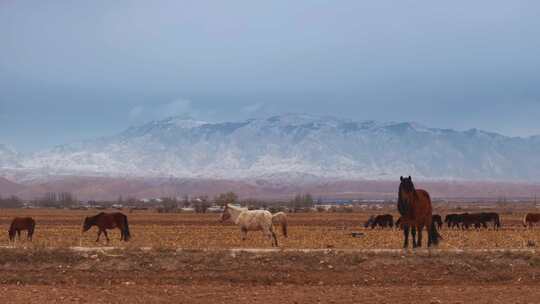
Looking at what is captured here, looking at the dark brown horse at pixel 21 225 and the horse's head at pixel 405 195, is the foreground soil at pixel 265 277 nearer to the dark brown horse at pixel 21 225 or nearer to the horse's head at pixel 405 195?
the horse's head at pixel 405 195

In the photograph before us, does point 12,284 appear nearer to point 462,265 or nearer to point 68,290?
point 68,290

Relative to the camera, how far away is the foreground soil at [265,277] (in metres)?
20.0

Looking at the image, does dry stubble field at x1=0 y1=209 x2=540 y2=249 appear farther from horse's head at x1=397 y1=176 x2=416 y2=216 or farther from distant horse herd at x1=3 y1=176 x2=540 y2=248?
horse's head at x1=397 y1=176 x2=416 y2=216

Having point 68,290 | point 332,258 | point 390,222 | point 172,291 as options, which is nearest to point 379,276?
point 332,258

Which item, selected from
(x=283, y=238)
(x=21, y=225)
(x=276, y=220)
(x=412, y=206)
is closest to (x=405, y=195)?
(x=412, y=206)

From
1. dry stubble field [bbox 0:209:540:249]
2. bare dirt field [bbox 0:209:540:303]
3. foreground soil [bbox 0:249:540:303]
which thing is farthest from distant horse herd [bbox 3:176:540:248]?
foreground soil [bbox 0:249:540:303]

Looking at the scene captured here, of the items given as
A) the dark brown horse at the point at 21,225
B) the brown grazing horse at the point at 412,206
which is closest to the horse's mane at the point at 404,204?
the brown grazing horse at the point at 412,206

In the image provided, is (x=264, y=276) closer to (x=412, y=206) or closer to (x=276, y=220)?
(x=412, y=206)

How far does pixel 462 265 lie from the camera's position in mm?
24531

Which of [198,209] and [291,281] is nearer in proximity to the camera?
[291,281]

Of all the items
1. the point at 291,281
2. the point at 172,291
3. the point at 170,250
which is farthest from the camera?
the point at 170,250

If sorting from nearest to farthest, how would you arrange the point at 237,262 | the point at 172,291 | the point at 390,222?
the point at 172,291 < the point at 237,262 < the point at 390,222

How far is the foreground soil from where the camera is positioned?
20.0 metres

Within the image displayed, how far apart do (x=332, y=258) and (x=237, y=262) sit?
3.06 meters
